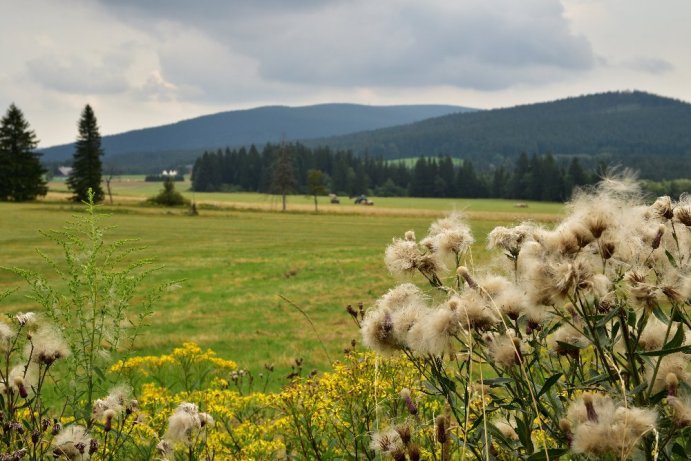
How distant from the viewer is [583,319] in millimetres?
2209

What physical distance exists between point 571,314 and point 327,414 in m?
2.15

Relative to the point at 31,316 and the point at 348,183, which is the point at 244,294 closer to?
the point at 31,316

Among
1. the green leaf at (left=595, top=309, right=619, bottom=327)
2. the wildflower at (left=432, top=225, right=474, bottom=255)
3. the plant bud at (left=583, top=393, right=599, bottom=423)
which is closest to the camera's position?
the plant bud at (left=583, top=393, right=599, bottom=423)

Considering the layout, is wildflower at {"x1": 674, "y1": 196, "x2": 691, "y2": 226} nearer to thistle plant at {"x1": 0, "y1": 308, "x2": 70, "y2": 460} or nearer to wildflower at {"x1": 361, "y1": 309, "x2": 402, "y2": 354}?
wildflower at {"x1": 361, "y1": 309, "x2": 402, "y2": 354}

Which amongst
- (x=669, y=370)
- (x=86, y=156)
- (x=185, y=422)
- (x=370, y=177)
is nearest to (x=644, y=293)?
(x=669, y=370)

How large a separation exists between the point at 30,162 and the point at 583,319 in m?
88.8

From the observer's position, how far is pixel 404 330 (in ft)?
7.44

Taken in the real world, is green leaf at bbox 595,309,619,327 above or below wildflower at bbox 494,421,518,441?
above

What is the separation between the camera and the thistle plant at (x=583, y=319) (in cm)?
176

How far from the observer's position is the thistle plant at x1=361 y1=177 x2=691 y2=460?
1.76 meters

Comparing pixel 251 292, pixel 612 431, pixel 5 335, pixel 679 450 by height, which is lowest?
pixel 251 292

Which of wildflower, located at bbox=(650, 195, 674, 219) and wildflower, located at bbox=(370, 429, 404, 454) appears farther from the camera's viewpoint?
wildflower, located at bbox=(650, 195, 674, 219)

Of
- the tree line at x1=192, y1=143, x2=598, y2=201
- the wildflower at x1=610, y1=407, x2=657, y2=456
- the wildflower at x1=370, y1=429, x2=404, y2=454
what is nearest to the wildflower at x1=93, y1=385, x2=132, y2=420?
the wildflower at x1=370, y1=429, x2=404, y2=454

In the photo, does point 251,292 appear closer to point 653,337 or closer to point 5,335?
point 5,335
